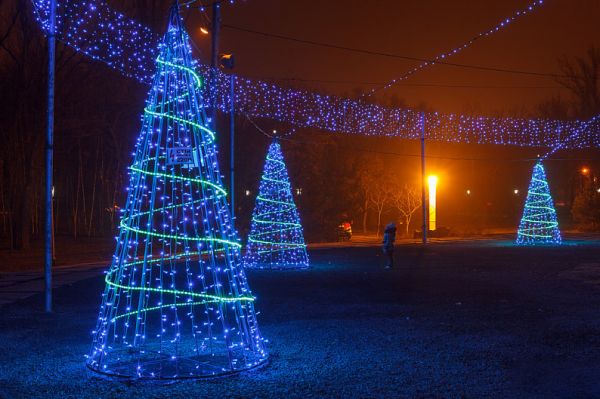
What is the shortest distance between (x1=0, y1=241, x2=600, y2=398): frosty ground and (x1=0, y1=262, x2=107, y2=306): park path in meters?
0.66

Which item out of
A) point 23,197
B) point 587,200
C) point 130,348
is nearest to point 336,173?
point 587,200

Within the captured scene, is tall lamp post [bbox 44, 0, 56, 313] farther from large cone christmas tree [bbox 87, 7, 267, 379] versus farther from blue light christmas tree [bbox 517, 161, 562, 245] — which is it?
blue light christmas tree [bbox 517, 161, 562, 245]

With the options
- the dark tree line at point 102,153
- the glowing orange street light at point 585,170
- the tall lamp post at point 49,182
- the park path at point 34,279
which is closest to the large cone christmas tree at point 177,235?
the tall lamp post at point 49,182

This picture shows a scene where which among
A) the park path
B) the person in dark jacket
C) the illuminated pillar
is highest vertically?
the illuminated pillar

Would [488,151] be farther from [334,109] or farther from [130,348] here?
[130,348]

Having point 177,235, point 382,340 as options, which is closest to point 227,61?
point 177,235

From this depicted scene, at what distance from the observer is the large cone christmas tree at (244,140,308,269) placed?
20.8 m

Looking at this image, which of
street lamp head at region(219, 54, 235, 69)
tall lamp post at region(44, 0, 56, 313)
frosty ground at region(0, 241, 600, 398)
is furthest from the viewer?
street lamp head at region(219, 54, 235, 69)

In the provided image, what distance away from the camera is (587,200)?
49.3m

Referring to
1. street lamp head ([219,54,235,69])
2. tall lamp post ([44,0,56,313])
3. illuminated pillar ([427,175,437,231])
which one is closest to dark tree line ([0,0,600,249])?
illuminated pillar ([427,175,437,231])

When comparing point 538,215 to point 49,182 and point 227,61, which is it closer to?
point 227,61

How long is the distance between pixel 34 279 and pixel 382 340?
12474 mm

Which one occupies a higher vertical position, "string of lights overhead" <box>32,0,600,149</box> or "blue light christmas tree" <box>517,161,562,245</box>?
"string of lights overhead" <box>32,0,600,149</box>

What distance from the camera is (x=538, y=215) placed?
110ft
